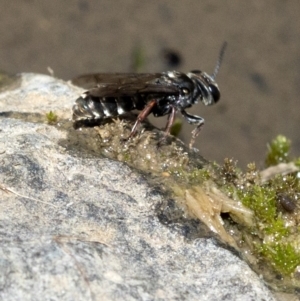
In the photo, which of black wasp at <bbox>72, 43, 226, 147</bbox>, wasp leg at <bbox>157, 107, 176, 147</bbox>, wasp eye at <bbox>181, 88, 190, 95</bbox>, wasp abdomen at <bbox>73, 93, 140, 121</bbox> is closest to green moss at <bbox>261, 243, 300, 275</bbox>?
wasp leg at <bbox>157, 107, 176, 147</bbox>

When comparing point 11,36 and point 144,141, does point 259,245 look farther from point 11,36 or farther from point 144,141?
point 11,36

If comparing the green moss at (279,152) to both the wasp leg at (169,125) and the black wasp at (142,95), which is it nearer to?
the black wasp at (142,95)

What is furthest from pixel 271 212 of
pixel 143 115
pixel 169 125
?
pixel 143 115

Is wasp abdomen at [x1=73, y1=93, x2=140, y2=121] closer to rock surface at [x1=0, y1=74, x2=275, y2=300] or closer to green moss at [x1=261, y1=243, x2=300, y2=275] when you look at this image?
rock surface at [x1=0, y1=74, x2=275, y2=300]

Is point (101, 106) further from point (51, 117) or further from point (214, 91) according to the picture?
point (214, 91)

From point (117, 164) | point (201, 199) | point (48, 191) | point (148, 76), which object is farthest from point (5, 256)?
point (148, 76)

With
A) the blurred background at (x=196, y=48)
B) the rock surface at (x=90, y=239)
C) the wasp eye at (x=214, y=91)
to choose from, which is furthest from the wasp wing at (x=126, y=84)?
the blurred background at (x=196, y=48)
